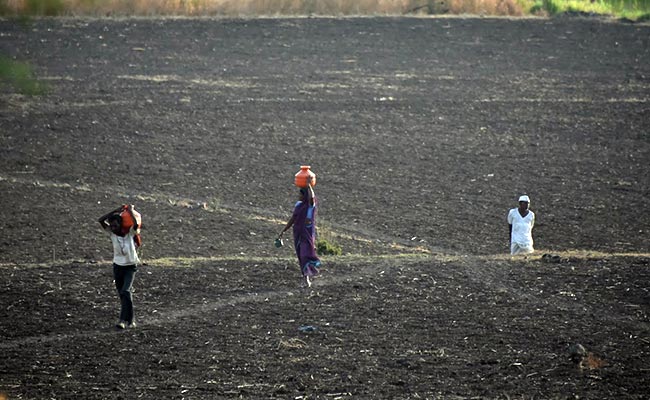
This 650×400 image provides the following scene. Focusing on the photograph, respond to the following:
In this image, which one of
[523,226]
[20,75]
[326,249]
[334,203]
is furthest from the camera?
[334,203]

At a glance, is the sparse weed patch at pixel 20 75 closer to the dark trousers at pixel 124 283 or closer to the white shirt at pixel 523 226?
the dark trousers at pixel 124 283

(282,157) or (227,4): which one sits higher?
(227,4)

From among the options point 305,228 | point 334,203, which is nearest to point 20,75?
point 305,228

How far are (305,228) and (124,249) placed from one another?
255cm

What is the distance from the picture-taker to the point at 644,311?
41.5 ft

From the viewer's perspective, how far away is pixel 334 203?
1972 cm

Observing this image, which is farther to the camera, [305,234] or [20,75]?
[305,234]

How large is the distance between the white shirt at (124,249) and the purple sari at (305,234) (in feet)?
7.72

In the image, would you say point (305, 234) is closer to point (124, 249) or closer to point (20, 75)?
point (124, 249)

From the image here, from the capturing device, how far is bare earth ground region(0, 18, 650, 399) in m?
10.9

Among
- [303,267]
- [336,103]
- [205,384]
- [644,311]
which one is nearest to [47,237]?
[303,267]

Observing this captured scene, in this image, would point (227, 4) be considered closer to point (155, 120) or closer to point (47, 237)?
point (155, 120)

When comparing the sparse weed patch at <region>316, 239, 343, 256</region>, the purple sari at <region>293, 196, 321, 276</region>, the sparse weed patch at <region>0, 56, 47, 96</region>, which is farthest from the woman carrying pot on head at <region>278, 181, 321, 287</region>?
the sparse weed patch at <region>0, 56, 47, 96</region>

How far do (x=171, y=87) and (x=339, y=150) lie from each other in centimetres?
654
